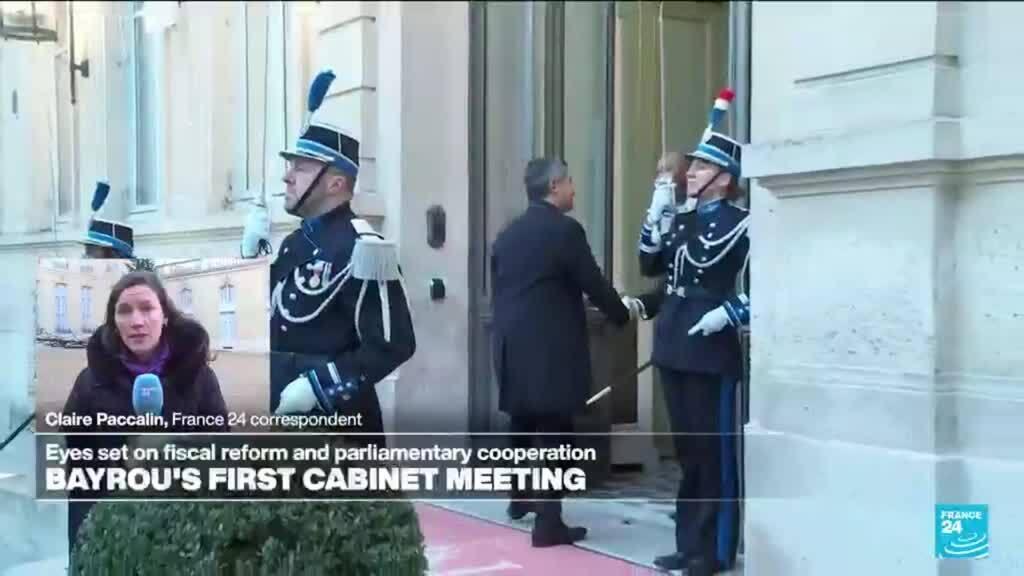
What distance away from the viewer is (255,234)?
3.47 meters

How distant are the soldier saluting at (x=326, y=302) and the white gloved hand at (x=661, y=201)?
0.83 m

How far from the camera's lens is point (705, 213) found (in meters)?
3.71

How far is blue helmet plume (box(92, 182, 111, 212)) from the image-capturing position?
3.52 m

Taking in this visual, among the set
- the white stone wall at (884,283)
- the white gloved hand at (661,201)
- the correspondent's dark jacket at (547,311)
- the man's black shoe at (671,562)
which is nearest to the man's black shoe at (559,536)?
the man's black shoe at (671,562)

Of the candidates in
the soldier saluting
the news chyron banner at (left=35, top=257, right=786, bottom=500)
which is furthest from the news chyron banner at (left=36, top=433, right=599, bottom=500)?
the soldier saluting

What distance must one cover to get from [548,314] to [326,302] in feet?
2.47

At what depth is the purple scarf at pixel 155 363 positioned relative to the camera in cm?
340

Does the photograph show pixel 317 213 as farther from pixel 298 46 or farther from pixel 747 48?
pixel 747 48

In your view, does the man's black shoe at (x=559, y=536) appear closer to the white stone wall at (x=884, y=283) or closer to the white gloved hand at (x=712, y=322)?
the white stone wall at (x=884, y=283)

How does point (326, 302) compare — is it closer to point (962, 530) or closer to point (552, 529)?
point (552, 529)

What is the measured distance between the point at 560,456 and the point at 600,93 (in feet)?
4.05

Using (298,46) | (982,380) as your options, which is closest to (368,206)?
(298,46)

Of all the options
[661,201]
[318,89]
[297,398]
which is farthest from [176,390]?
[661,201]

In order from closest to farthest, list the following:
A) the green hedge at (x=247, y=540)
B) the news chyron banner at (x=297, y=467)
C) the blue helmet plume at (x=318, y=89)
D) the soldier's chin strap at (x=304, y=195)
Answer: the green hedge at (x=247, y=540) < the news chyron banner at (x=297, y=467) < the soldier's chin strap at (x=304, y=195) < the blue helmet plume at (x=318, y=89)
